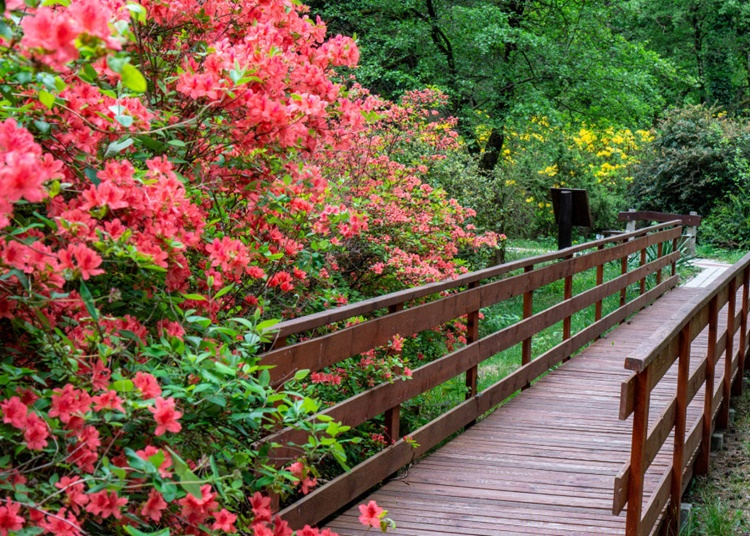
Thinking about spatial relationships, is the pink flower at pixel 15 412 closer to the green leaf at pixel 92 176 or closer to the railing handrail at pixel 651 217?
the green leaf at pixel 92 176

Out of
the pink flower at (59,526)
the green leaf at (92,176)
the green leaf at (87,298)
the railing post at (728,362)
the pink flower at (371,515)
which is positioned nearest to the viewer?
the pink flower at (59,526)

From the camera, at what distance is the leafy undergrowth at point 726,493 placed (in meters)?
4.97

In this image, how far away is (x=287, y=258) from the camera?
13.1 ft

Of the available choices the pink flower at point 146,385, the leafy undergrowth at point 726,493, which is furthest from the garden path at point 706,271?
the pink flower at point 146,385

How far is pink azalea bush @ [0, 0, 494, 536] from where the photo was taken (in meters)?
2.11

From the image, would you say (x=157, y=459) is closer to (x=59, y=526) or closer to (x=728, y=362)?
(x=59, y=526)

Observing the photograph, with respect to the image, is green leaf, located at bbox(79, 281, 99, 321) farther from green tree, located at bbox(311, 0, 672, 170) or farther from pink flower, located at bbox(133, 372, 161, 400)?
green tree, located at bbox(311, 0, 672, 170)

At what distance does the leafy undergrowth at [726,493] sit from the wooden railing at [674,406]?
155mm

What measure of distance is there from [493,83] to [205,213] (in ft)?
45.5

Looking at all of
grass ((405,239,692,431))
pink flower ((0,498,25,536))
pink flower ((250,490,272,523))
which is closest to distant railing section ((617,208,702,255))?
grass ((405,239,692,431))

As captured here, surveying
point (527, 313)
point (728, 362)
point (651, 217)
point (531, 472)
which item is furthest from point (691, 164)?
point (531, 472)

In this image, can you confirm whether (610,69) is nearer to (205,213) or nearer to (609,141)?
(609,141)

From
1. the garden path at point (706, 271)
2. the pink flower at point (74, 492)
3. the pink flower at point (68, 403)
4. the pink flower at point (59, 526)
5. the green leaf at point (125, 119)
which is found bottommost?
the garden path at point (706, 271)

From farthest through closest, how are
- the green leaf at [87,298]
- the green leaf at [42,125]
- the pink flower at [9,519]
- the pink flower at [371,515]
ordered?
the pink flower at [371,515] < the green leaf at [42,125] < the green leaf at [87,298] < the pink flower at [9,519]
